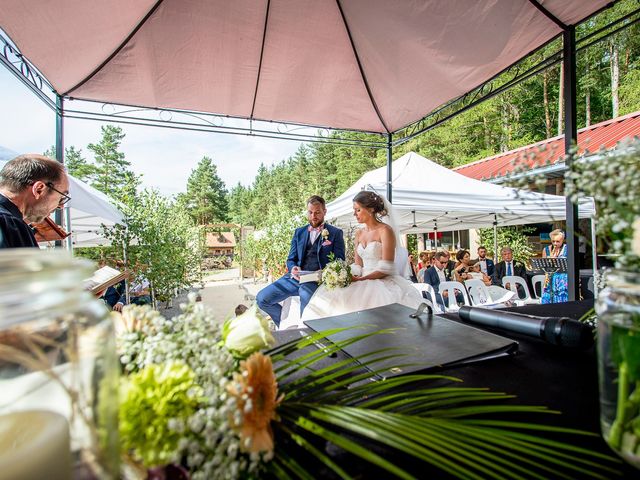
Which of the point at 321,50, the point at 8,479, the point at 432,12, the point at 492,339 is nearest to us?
the point at 8,479

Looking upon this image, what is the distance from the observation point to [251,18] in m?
3.31

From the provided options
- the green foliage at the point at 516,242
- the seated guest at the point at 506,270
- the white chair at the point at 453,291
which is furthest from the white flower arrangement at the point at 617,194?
the green foliage at the point at 516,242

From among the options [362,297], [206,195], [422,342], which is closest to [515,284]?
[362,297]

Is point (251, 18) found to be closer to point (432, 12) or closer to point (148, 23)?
point (148, 23)

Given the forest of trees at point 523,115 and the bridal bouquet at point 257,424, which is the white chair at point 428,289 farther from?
the bridal bouquet at point 257,424

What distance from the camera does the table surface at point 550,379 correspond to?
632mm

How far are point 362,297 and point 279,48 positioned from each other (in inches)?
113

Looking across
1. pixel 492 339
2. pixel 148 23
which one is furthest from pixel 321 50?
pixel 492 339

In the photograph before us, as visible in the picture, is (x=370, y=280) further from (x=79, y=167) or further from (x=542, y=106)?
(x=79, y=167)

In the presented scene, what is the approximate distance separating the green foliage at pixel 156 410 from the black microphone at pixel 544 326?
1.04 m

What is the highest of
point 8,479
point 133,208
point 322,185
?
point 322,185

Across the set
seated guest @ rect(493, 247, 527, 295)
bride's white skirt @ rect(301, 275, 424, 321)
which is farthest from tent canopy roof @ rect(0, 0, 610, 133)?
seated guest @ rect(493, 247, 527, 295)

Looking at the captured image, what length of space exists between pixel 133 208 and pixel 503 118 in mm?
19408

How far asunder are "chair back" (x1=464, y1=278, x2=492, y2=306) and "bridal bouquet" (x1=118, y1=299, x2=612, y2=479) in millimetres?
5623
